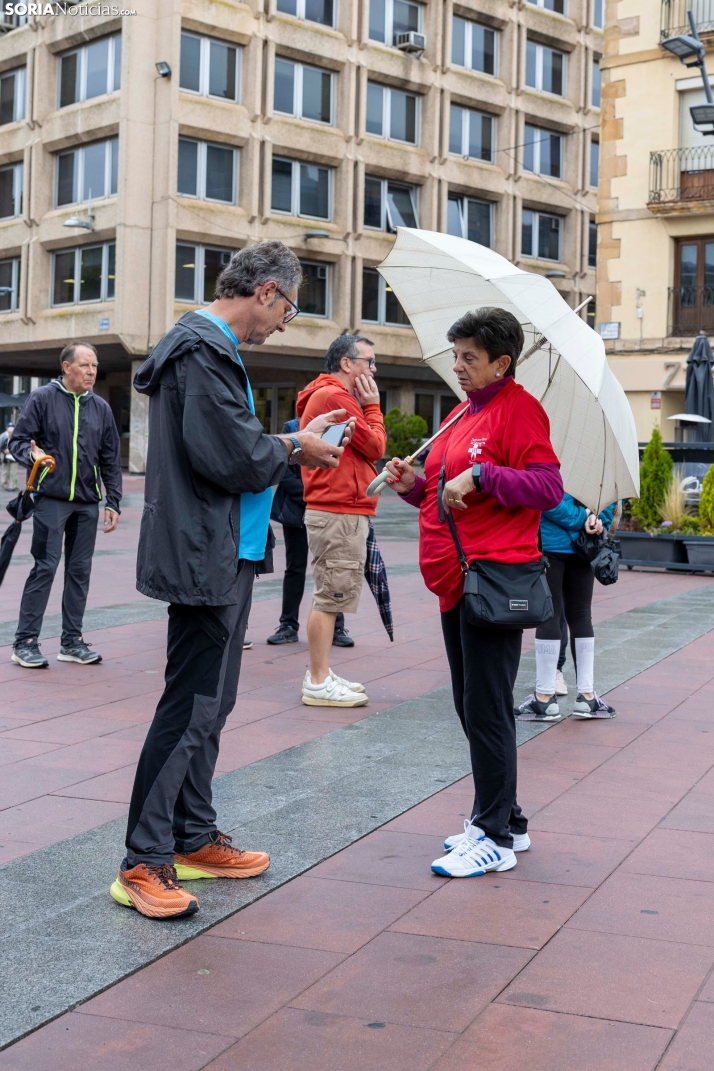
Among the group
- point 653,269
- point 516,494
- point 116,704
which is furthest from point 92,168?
point 516,494

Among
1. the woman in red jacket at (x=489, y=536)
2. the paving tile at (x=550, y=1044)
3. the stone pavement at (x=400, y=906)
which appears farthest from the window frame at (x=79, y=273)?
the paving tile at (x=550, y=1044)

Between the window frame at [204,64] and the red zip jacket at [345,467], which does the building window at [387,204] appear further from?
the red zip jacket at [345,467]

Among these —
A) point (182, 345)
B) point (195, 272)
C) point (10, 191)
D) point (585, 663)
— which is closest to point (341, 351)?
point (585, 663)

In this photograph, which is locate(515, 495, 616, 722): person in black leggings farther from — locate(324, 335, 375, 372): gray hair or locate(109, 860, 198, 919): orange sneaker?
locate(109, 860, 198, 919): orange sneaker

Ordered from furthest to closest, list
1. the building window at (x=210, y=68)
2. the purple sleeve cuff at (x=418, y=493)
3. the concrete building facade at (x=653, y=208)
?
the building window at (x=210, y=68), the concrete building facade at (x=653, y=208), the purple sleeve cuff at (x=418, y=493)

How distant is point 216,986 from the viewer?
3.30 meters

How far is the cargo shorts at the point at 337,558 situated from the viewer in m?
6.94

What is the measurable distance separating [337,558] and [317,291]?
1277 inches

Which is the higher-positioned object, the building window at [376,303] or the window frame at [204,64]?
the window frame at [204,64]

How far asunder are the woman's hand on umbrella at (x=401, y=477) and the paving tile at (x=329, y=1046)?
187cm

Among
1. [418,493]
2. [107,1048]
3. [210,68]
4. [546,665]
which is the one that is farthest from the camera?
[210,68]

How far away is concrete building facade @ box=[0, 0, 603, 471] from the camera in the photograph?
3512 centimetres

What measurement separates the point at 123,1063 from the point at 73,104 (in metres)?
37.4

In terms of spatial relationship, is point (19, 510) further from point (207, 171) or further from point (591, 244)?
point (591, 244)
